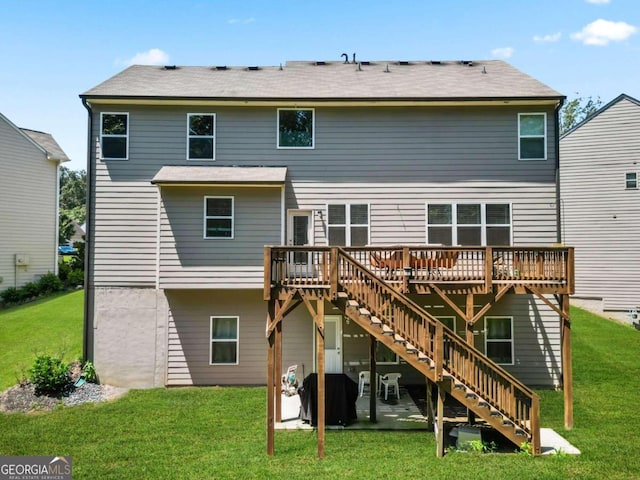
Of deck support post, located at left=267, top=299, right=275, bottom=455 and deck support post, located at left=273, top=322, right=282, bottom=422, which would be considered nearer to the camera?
deck support post, located at left=267, top=299, right=275, bottom=455

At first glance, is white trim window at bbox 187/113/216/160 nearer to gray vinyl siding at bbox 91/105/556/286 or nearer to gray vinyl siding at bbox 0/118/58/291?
gray vinyl siding at bbox 91/105/556/286

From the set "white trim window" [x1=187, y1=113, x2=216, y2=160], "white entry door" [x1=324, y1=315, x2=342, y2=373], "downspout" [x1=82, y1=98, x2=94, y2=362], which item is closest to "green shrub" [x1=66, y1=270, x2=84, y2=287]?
"downspout" [x1=82, y1=98, x2=94, y2=362]

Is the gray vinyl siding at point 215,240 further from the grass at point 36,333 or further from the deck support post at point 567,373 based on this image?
the deck support post at point 567,373

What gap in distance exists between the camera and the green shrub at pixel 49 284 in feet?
70.2

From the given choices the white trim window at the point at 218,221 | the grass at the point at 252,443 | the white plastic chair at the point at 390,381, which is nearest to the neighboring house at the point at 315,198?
the white trim window at the point at 218,221

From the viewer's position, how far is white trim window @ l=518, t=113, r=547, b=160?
12.3 m

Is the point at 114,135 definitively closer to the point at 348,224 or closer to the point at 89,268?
the point at 89,268

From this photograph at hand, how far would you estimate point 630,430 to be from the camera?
861 cm

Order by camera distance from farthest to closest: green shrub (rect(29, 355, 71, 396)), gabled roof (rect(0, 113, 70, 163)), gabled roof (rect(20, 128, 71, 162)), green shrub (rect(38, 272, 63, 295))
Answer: gabled roof (rect(20, 128, 71, 162)) < green shrub (rect(38, 272, 63, 295)) < gabled roof (rect(0, 113, 70, 163)) < green shrub (rect(29, 355, 71, 396))

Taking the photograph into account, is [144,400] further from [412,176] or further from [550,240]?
[550,240]

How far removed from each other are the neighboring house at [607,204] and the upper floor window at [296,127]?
12.9m

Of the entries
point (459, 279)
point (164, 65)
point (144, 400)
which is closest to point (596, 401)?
point (459, 279)

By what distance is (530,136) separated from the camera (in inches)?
485

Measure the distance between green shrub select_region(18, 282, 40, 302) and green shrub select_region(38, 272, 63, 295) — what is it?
0.90 feet
